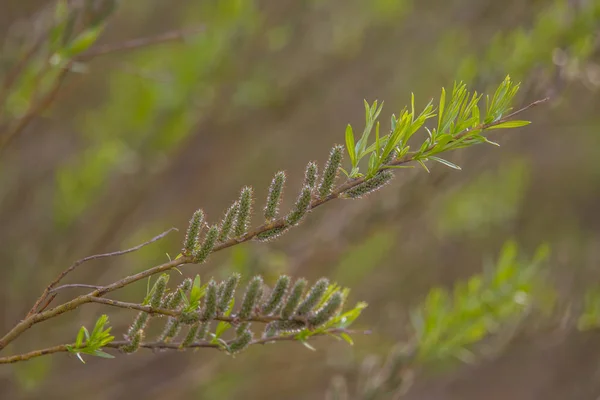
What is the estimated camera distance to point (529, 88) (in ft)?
5.68

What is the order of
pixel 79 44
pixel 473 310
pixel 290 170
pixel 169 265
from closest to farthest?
pixel 169 265, pixel 79 44, pixel 473 310, pixel 290 170

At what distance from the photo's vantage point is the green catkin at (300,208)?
2.35 ft

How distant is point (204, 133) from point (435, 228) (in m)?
1.03

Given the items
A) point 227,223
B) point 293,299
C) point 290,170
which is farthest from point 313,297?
point 290,170

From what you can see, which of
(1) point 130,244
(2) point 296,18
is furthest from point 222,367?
(2) point 296,18

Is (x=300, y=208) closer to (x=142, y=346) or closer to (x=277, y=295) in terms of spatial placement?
(x=277, y=295)

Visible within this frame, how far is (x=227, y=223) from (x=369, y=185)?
6.1 inches

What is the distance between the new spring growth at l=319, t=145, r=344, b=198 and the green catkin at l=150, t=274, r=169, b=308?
19cm

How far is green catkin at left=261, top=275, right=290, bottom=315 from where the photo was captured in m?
0.74

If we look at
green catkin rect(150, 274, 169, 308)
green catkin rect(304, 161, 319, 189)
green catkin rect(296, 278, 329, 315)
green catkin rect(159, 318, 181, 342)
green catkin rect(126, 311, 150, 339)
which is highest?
green catkin rect(304, 161, 319, 189)

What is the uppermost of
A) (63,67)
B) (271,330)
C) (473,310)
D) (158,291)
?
(63,67)

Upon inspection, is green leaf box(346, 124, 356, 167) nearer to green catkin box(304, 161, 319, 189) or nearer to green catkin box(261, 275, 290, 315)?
green catkin box(304, 161, 319, 189)

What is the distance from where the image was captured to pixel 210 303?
728mm

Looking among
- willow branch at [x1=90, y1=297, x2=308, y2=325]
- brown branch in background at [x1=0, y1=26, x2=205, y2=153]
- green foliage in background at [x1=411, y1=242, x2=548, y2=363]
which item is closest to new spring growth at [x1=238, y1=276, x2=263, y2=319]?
willow branch at [x1=90, y1=297, x2=308, y2=325]
